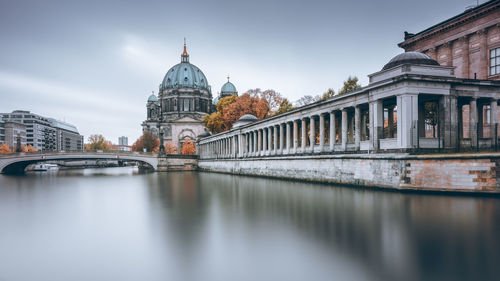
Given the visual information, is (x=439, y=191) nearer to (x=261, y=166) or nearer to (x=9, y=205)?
(x=9, y=205)

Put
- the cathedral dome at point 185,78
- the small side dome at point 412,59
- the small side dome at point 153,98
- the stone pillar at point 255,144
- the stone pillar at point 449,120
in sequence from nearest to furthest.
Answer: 1. the stone pillar at point 449,120
2. the small side dome at point 412,59
3. the stone pillar at point 255,144
4. the cathedral dome at point 185,78
5. the small side dome at point 153,98

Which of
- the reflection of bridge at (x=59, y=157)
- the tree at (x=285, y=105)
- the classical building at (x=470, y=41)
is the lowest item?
the reflection of bridge at (x=59, y=157)

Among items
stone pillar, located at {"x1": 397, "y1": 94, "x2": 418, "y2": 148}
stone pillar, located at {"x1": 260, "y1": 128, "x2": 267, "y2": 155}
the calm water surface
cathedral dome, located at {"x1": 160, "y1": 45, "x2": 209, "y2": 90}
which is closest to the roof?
stone pillar, located at {"x1": 397, "y1": 94, "x2": 418, "y2": 148}

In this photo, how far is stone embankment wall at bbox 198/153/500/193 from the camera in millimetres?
18688

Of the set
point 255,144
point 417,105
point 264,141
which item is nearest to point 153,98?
point 255,144

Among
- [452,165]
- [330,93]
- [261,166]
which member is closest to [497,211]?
[452,165]

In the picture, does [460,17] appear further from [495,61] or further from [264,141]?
[264,141]

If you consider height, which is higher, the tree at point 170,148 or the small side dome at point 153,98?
the small side dome at point 153,98

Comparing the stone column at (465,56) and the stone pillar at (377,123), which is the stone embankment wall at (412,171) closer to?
the stone pillar at (377,123)

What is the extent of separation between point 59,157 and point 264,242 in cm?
7257

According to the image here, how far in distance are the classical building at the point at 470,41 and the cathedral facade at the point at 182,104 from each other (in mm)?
101177

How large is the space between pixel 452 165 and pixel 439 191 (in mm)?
1625

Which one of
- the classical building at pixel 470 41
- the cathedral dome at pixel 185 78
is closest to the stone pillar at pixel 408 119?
the classical building at pixel 470 41

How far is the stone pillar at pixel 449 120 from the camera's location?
23.3 meters
